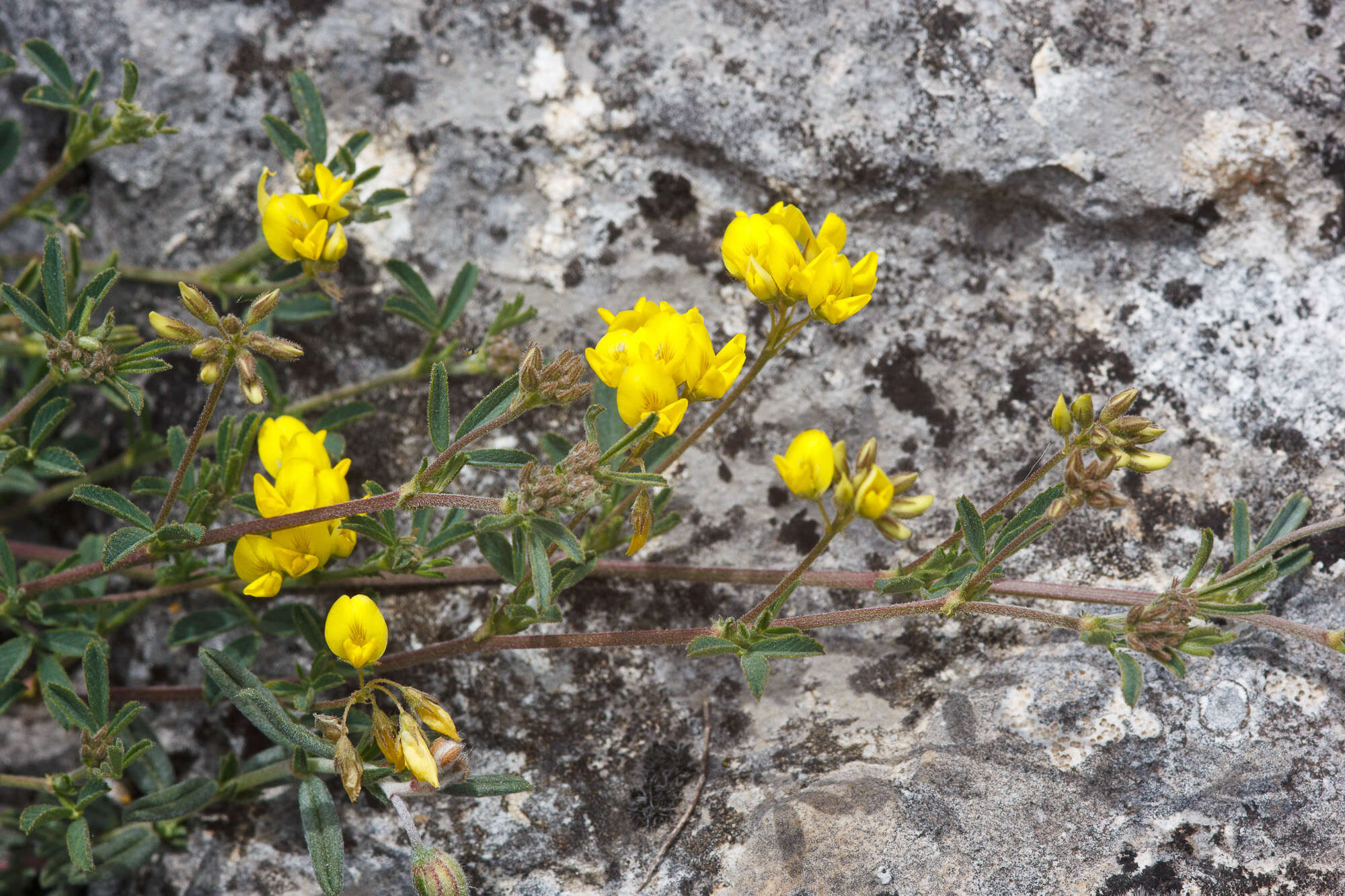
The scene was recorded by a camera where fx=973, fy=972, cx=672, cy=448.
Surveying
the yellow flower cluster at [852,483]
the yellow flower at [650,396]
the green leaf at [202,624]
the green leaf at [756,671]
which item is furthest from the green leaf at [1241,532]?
the green leaf at [202,624]

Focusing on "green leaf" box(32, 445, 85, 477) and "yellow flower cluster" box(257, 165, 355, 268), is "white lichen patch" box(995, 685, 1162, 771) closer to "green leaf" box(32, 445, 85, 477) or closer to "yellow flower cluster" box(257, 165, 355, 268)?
"yellow flower cluster" box(257, 165, 355, 268)

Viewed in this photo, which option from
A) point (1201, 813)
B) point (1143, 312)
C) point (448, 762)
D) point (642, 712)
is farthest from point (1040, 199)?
point (448, 762)

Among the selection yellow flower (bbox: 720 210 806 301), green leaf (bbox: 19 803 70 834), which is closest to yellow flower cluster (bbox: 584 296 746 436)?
yellow flower (bbox: 720 210 806 301)

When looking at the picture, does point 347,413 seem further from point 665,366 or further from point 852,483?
point 852,483

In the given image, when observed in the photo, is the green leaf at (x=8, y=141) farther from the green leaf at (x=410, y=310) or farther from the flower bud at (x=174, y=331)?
the flower bud at (x=174, y=331)

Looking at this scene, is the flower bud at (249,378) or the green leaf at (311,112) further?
the green leaf at (311,112)

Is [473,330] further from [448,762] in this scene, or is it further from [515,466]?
[448,762]
